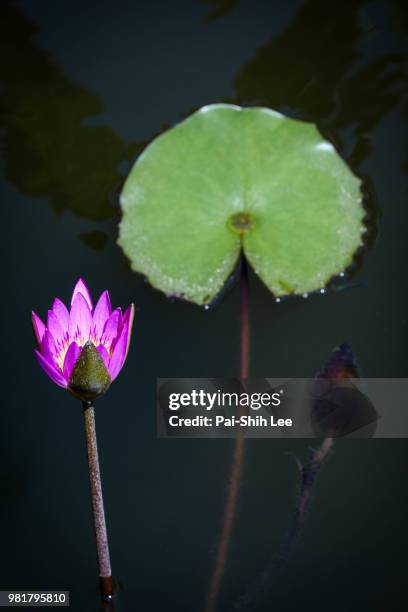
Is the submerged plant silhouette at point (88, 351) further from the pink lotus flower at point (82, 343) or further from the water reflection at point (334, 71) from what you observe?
the water reflection at point (334, 71)

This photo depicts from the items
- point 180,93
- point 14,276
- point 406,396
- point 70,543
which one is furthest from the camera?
point 180,93

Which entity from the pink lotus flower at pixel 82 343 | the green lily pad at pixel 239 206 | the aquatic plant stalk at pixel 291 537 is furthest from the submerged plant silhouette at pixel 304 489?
the pink lotus flower at pixel 82 343

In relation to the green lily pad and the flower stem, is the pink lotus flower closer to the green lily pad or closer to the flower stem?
the flower stem

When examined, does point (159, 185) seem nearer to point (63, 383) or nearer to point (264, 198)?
point (264, 198)

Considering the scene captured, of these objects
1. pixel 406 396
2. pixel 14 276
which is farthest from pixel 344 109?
pixel 14 276

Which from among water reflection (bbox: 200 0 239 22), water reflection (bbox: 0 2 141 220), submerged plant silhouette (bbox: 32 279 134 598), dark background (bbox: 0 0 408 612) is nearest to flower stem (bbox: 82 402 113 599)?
submerged plant silhouette (bbox: 32 279 134 598)

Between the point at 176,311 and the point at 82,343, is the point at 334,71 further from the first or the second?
the point at 82,343

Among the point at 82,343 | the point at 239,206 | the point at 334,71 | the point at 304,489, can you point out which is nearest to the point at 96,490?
the point at 82,343
